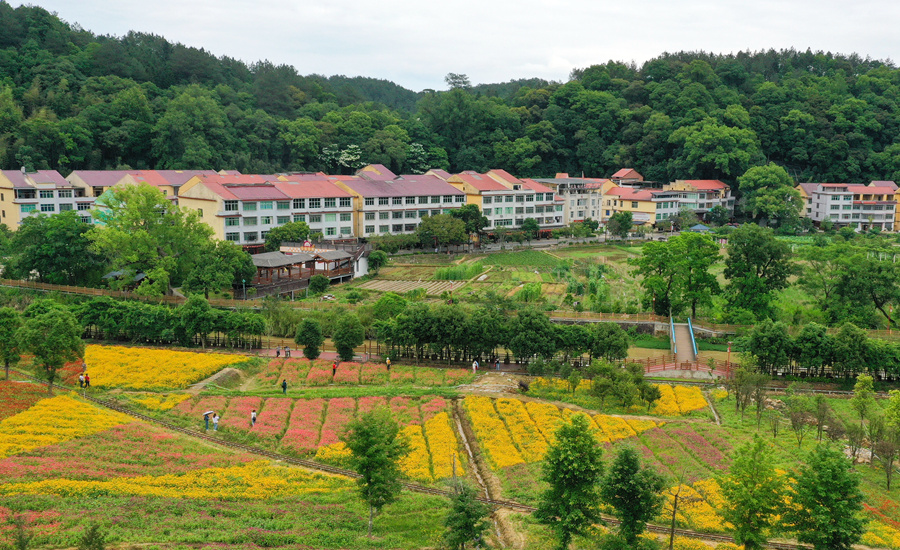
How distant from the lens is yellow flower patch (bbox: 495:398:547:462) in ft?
88.4

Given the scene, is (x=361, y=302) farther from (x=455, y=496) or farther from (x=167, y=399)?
(x=455, y=496)

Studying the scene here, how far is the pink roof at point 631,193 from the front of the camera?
8881 cm

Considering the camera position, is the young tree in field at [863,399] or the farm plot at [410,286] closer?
the young tree in field at [863,399]

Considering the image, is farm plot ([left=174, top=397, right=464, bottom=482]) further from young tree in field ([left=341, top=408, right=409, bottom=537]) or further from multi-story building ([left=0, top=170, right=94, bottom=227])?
multi-story building ([left=0, top=170, right=94, bottom=227])

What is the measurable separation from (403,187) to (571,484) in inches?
2338

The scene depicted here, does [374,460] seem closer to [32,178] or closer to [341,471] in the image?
[341,471]

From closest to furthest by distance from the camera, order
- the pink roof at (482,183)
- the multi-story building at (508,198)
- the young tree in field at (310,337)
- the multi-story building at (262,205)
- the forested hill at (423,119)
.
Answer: the young tree in field at (310,337) < the multi-story building at (262,205) < the multi-story building at (508,198) < the pink roof at (482,183) < the forested hill at (423,119)

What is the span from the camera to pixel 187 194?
67500mm

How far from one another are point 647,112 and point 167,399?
296 feet

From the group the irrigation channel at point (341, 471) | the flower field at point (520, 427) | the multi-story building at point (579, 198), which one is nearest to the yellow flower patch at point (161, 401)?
the irrigation channel at point (341, 471)

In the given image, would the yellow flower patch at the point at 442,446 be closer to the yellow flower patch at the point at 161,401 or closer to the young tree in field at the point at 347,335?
the young tree in field at the point at 347,335

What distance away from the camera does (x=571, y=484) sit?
65.8ft

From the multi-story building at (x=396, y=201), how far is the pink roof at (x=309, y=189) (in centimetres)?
120

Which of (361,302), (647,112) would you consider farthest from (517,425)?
(647,112)
